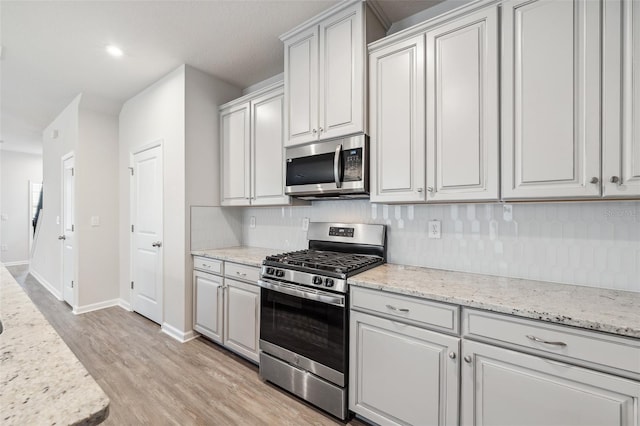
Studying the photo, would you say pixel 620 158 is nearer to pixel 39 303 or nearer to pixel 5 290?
pixel 5 290

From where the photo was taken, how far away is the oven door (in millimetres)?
1838

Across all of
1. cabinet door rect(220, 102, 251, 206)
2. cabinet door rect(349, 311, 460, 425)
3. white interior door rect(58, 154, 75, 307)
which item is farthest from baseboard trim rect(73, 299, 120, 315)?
cabinet door rect(349, 311, 460, 425)

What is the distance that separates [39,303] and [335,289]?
4927 millimetres

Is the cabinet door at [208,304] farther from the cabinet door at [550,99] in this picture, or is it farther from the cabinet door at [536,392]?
the cabinet door at [550,99]

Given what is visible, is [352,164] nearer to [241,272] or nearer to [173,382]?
[241,272]

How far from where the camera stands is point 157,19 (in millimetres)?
2307

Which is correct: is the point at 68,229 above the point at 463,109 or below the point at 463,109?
below

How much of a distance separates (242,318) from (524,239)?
7.21 feet

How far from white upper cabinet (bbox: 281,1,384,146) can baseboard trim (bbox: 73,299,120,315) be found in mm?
3568

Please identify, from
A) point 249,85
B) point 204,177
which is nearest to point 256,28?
point 249,85

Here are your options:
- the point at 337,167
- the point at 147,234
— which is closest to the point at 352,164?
the point at 337,167

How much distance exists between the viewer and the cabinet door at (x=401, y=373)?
148 cm

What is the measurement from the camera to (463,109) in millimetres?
1728

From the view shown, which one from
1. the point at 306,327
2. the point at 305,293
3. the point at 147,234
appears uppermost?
the point at 147,234
